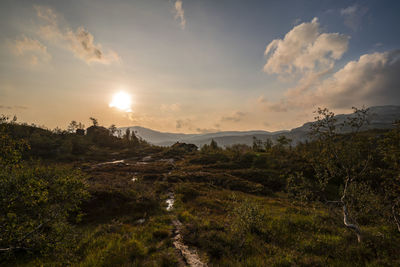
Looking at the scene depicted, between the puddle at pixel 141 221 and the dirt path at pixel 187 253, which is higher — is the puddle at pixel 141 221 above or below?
below

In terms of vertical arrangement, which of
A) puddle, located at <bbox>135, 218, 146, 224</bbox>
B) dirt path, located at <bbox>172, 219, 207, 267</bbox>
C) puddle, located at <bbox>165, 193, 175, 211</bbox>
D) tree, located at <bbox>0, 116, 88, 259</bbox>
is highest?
tree, located at <bbox>0, 116, 88, 259</bbox>

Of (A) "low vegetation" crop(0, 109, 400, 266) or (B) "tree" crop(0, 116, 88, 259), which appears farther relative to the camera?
(A) "low vegetation" crop(0, 109, 400, 266)

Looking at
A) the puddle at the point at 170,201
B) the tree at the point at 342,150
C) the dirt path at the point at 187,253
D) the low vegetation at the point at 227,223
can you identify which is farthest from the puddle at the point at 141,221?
the tree at the point at 342,150

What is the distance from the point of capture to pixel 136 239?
12422 mm

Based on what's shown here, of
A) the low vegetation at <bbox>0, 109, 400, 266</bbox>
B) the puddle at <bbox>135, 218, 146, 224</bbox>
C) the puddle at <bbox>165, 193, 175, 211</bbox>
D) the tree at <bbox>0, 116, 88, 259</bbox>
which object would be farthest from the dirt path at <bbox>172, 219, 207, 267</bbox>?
the puddle at <bbox>165, 193, 175, 211</bbox>

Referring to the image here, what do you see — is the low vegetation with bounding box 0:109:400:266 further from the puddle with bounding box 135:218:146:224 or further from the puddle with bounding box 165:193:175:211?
the puddle with bounding box 165:193:175:211

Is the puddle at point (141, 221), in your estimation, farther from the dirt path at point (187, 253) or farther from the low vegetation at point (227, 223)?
the dirt path at point (187, 253)

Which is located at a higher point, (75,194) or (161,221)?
(75,194)

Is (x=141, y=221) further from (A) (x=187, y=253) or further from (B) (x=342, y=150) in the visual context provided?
(B) (x=342, y=150)

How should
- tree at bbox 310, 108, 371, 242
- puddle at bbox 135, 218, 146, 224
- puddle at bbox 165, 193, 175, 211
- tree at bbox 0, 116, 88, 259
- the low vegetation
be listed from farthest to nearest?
puddle at bbox 165, 193, 175, 211
puddle at bbox 135, 218, 146, 224
tree at bbox 310, 108, 371, 242
the low vegetation
tree at bbox 0, 116, 88, 259

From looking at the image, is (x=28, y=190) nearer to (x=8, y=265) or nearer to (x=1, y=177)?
(x=1, y=177)

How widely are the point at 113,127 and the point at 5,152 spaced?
136837 mm

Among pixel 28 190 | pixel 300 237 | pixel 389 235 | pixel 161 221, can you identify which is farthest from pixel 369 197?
pixel 28 190

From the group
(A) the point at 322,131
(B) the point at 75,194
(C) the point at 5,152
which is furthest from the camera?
(A) the point at 322,131
